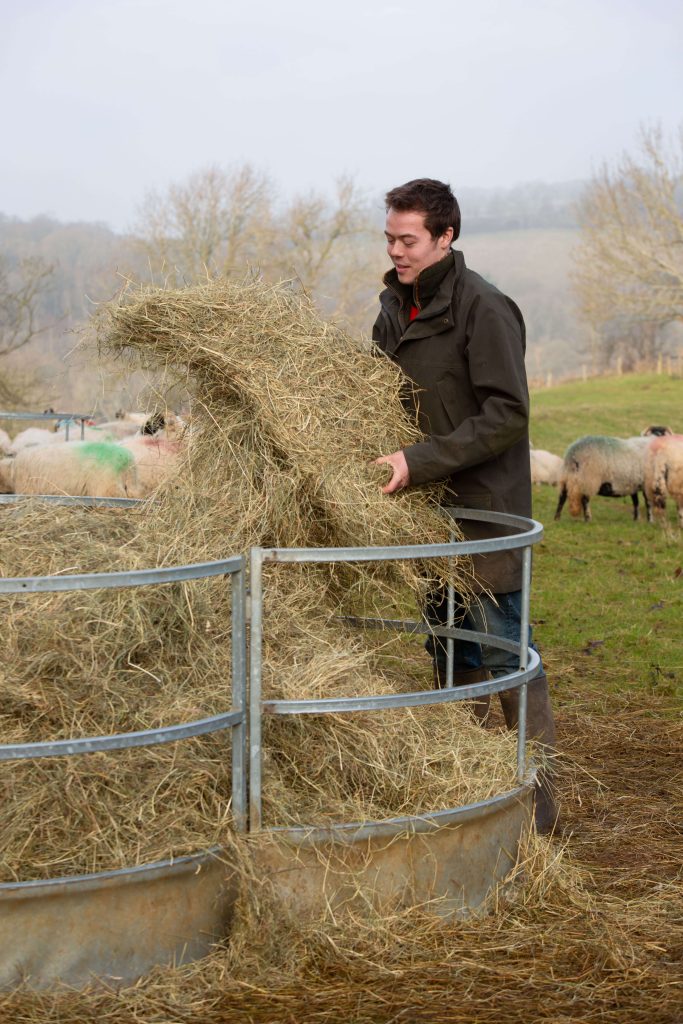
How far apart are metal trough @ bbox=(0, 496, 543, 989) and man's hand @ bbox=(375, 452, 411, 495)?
573mm

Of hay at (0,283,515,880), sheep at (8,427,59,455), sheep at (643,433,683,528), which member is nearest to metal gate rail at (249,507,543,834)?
hay at (0,283,515,880)

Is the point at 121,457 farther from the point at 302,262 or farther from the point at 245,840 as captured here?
the point at 302,262

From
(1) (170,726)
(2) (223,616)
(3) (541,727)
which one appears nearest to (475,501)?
(3) (541,727)

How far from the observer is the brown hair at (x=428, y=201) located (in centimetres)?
418

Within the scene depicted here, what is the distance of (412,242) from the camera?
423 cm

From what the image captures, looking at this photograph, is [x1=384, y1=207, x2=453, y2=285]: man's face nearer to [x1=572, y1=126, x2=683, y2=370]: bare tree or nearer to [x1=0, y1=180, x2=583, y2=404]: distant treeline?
[x1=0, y1=180, x2=583, y2=404]: distant treeline

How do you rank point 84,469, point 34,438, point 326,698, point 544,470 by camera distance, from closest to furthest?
1. point 326,698
2. point 84,469
3. point 34,438
4. point 544,470

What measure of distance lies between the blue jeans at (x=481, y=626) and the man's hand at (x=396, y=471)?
545 millimetres

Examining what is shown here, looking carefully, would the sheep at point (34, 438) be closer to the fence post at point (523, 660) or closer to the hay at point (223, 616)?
the hay at point (223, 616)

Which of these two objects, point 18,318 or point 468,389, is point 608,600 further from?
point 18,318

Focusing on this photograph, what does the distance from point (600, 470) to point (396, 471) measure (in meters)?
11.3

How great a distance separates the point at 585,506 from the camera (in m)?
15.0

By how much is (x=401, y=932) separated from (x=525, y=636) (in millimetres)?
1073

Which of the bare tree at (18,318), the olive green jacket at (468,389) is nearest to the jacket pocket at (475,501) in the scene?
the olive green jacket at (468,389)
